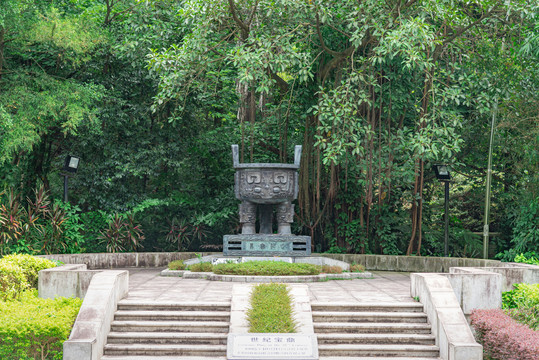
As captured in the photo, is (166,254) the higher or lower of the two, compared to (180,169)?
lower

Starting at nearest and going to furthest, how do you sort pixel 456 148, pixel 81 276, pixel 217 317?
pixel 217 317
pixel 81 276
pixel 456 148

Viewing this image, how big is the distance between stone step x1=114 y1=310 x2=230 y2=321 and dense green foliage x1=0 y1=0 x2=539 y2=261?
4.74 m

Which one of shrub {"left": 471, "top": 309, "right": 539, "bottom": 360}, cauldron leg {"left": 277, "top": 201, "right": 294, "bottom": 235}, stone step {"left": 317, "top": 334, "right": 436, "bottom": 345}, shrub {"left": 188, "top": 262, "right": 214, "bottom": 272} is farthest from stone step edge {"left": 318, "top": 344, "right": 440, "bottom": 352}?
cauldron leg {"left": 277, "top": 201, "right": 294, "bottom": 235}

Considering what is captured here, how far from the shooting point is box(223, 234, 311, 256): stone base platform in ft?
40.1

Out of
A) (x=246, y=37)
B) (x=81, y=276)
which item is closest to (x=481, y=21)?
(x=246, y=37)

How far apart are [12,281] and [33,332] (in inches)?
66.1

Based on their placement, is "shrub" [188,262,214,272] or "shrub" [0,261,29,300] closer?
"shrub" [0,261,29,300]

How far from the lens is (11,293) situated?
24.3ft

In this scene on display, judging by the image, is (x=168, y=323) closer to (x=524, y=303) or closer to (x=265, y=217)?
(x=524, y=303)

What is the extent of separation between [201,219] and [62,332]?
8442mm

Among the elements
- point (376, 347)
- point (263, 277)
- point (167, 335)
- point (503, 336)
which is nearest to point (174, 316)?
point (167, 335)

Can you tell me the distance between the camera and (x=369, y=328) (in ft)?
22.6

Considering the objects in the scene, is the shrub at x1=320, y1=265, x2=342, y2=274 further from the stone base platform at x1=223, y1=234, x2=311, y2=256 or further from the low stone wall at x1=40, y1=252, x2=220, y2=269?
the low stone wall at x1=40, y1=252, x2=220, y2=269

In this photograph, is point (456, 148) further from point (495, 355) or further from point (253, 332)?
point (253, 332)
